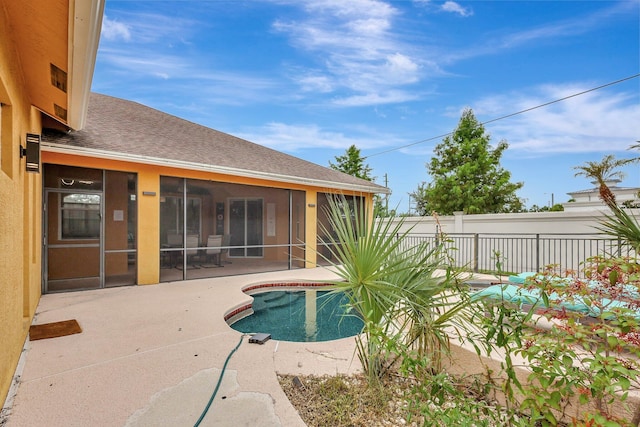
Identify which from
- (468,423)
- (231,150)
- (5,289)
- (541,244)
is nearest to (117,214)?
(231,150)

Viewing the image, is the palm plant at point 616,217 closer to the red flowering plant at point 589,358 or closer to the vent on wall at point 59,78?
the red flowering plant at point 589,358

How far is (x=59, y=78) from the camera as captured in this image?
4.29m

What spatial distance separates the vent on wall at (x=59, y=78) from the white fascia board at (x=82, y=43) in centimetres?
7

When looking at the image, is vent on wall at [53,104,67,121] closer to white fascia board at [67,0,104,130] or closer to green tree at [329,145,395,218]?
white fascia board at [67,0,104,130]

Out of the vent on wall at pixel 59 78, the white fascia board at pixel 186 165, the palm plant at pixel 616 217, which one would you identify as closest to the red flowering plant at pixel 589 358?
the palm plant at pixel 616 217

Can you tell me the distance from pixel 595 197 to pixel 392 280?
27001mm

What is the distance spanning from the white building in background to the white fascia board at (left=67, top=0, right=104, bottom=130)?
17706 mm

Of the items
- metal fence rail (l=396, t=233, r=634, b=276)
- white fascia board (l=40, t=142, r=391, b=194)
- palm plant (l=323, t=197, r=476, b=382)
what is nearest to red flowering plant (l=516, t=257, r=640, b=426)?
palm plant (l=323, t=197, r=476, b=382)

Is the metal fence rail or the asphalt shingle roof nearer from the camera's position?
the asphalt shingle roof

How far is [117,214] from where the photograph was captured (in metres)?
8.16

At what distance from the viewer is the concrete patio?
268cm

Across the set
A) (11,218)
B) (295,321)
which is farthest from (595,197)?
(11,218)

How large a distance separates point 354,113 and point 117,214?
1801 centimetres

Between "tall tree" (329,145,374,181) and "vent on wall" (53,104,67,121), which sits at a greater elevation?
"tall tree" (329,145,374,181)
